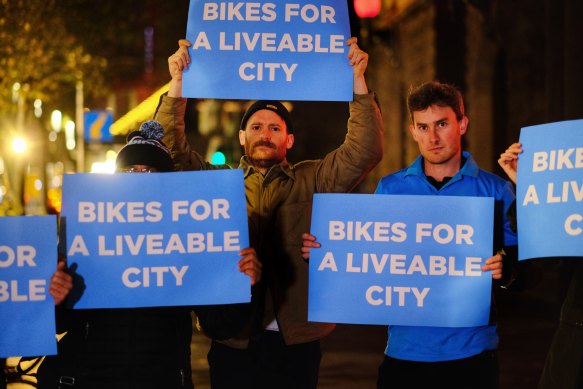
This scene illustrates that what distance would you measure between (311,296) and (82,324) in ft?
3.45

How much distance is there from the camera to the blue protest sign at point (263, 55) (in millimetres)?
4859

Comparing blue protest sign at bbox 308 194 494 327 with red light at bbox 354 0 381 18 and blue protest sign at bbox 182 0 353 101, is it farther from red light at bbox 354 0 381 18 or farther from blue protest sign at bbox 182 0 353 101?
red light at bbox 354 0 381 18

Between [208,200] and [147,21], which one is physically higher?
[147,21]

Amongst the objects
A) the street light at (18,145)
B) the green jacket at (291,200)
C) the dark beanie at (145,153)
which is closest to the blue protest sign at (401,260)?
the green jacket at (291,200)

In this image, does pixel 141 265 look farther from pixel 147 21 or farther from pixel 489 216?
pixel 147 21

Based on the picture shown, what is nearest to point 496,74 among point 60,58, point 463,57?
point 463,57

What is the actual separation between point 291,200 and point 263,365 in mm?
839

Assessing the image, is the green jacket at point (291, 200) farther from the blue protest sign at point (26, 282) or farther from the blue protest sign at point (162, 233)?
the blue protest sign at point (26, 282)

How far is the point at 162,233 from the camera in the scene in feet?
14.2

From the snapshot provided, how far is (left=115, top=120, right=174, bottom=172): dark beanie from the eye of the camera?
4.40m

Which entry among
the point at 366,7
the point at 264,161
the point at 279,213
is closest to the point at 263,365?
the point at 279,213

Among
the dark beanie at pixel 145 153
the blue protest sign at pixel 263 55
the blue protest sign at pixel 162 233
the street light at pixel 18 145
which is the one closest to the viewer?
the blue protest sign at pixel 162 233

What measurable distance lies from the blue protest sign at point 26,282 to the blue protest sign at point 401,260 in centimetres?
119

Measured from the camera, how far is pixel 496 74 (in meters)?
19.7
